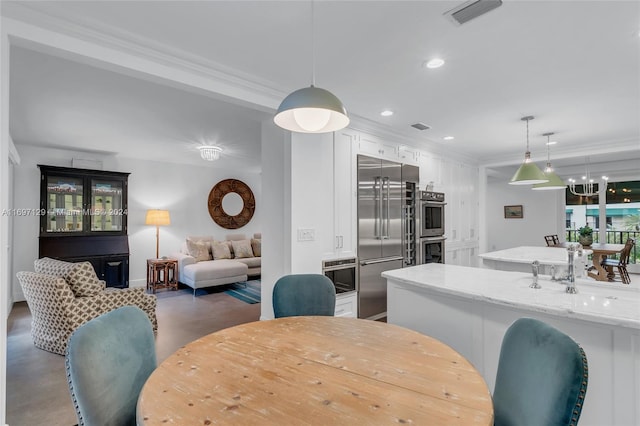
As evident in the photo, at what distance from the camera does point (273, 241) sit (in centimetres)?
347

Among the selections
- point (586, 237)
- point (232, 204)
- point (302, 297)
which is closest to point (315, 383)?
point (302, 297)

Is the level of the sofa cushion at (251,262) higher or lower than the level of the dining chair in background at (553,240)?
lower

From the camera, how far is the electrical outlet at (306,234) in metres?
3.29

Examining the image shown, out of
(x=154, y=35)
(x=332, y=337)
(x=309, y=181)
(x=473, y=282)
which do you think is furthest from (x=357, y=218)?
(x=154, y=35)

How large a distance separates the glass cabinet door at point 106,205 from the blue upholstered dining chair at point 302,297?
4.81 m

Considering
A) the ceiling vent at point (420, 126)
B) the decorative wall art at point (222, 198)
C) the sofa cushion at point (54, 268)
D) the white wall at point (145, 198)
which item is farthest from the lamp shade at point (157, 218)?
the ceiling vent at point (420, 126)

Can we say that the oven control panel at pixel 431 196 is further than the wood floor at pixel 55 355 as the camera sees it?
Yes

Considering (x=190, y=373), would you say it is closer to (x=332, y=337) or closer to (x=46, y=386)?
(x=332, y=337)

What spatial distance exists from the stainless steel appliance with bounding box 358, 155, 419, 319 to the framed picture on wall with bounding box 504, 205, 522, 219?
5.61 m

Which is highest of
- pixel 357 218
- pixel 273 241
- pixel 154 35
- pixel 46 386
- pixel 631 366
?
pixel 154 35

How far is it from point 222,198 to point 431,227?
15.5 feet

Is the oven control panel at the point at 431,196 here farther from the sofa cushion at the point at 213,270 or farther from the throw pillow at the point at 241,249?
the throw pillow at the point at 241,249

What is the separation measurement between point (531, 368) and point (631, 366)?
735mm

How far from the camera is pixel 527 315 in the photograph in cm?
178
